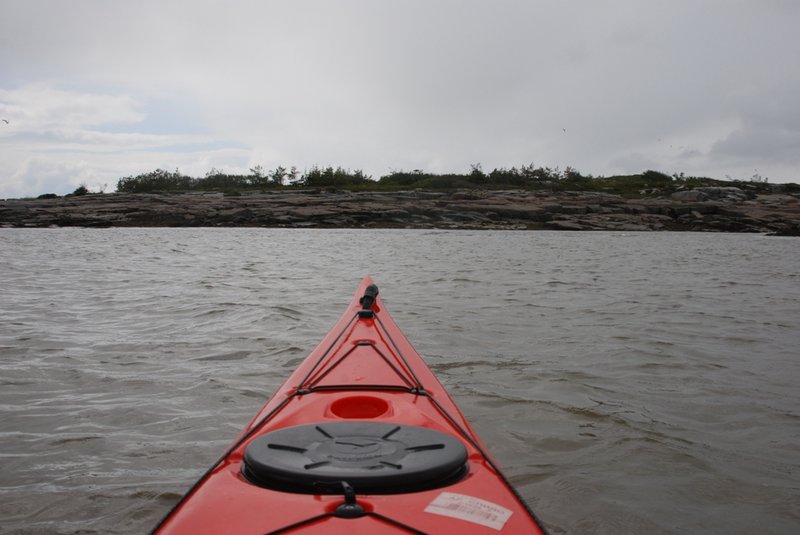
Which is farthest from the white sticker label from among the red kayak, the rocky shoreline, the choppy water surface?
the rocky shoreline

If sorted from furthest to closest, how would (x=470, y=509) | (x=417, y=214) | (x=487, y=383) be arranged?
(x=417, y=214), (x=487, y=383), (x=470, y=509)

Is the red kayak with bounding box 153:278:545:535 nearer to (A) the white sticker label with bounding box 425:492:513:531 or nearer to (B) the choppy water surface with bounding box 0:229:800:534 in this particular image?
(A) the white sticker label with bounding box 425:492:513:531

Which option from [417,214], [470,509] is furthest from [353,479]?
[417,214]

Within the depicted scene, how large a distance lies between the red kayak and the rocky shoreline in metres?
24.1

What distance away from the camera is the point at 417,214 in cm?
2834

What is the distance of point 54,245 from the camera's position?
54.9 feet

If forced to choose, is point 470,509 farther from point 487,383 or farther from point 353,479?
point 487,383

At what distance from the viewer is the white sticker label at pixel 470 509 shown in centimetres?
171

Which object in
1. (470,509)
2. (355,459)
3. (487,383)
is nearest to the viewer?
(470,509)

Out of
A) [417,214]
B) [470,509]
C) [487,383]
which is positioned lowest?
[487,383]

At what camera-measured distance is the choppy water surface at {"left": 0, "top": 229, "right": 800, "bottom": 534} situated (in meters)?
2.86

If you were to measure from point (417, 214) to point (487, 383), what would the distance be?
24045 mm

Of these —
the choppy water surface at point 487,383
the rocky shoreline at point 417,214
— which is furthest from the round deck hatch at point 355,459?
the rocky shoreline at point 417,214

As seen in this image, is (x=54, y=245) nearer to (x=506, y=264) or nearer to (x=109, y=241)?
(x=109, y=241)
